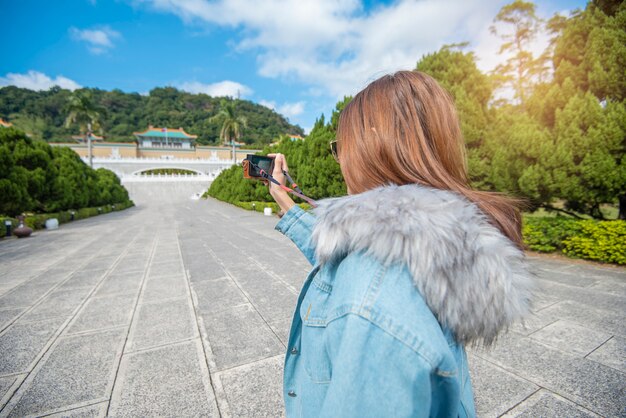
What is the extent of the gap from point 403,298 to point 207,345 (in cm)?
270

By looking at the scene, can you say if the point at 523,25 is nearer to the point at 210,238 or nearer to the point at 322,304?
the point at 210,238

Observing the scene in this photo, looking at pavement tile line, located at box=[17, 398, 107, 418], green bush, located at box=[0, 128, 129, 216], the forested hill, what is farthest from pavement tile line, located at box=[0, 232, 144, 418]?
the forested hill

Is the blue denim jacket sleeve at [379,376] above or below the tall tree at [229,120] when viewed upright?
below

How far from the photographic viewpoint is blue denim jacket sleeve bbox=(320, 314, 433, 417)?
0.56 metres

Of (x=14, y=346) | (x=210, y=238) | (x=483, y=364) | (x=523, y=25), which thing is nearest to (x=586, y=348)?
(x=483, y=364)

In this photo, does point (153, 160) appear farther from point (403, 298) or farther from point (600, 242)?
point (403, 298)

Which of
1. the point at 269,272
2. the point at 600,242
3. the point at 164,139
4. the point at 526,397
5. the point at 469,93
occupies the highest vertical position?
the point at 164,139

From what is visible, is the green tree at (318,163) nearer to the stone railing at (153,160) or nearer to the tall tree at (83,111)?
the tall tree at (83,111)

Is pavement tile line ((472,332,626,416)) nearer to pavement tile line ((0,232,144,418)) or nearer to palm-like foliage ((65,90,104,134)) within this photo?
pavement tile line ((0,232,144,418))

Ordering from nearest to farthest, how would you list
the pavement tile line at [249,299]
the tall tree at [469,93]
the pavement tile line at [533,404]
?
the pavement tile line at [533,404] < the pavement tile line at [249,299] < the tall tree at [469,93]

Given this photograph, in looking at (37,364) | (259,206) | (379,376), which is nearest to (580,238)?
(379,376)

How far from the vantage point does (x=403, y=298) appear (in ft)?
1.99

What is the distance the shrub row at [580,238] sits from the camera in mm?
4984

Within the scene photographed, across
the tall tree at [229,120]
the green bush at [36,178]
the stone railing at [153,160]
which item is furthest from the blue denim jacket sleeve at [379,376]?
the stone railing at [153,160]
